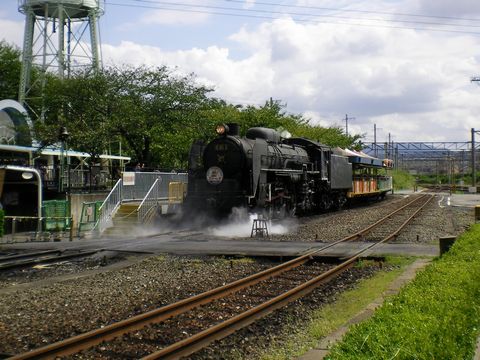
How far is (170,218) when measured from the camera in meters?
20.6

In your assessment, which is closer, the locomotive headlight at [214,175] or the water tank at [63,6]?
the locomotive headlight at [214,175]

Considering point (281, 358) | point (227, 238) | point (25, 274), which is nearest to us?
point (281, 358)

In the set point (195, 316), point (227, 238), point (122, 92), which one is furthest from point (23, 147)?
point (195, 316)

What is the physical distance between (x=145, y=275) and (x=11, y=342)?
456cm

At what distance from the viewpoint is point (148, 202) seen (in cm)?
2342

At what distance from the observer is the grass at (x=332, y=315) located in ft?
20.0

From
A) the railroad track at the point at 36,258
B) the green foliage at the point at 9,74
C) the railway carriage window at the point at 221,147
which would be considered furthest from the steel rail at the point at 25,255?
the green foliage at the point at 9,74

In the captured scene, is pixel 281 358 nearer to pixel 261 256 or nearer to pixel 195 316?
pixel 195 316

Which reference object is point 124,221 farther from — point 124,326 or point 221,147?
point 124,326

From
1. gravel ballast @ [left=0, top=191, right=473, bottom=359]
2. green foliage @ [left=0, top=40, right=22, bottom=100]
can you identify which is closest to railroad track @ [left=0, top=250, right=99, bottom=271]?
gravel ballast @ [left=0, top=191, right=473, bottom=359]

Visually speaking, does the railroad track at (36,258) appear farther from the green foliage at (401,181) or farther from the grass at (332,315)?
the green foliage at (401,181)

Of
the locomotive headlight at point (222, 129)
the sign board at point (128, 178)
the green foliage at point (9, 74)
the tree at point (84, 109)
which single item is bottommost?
the sign board at point (128, 178)

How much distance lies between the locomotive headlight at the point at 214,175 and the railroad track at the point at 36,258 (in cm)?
606

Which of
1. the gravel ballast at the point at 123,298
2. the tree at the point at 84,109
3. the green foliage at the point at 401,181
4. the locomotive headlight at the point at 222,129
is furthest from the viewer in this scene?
the green foliage at the point at 401,181
